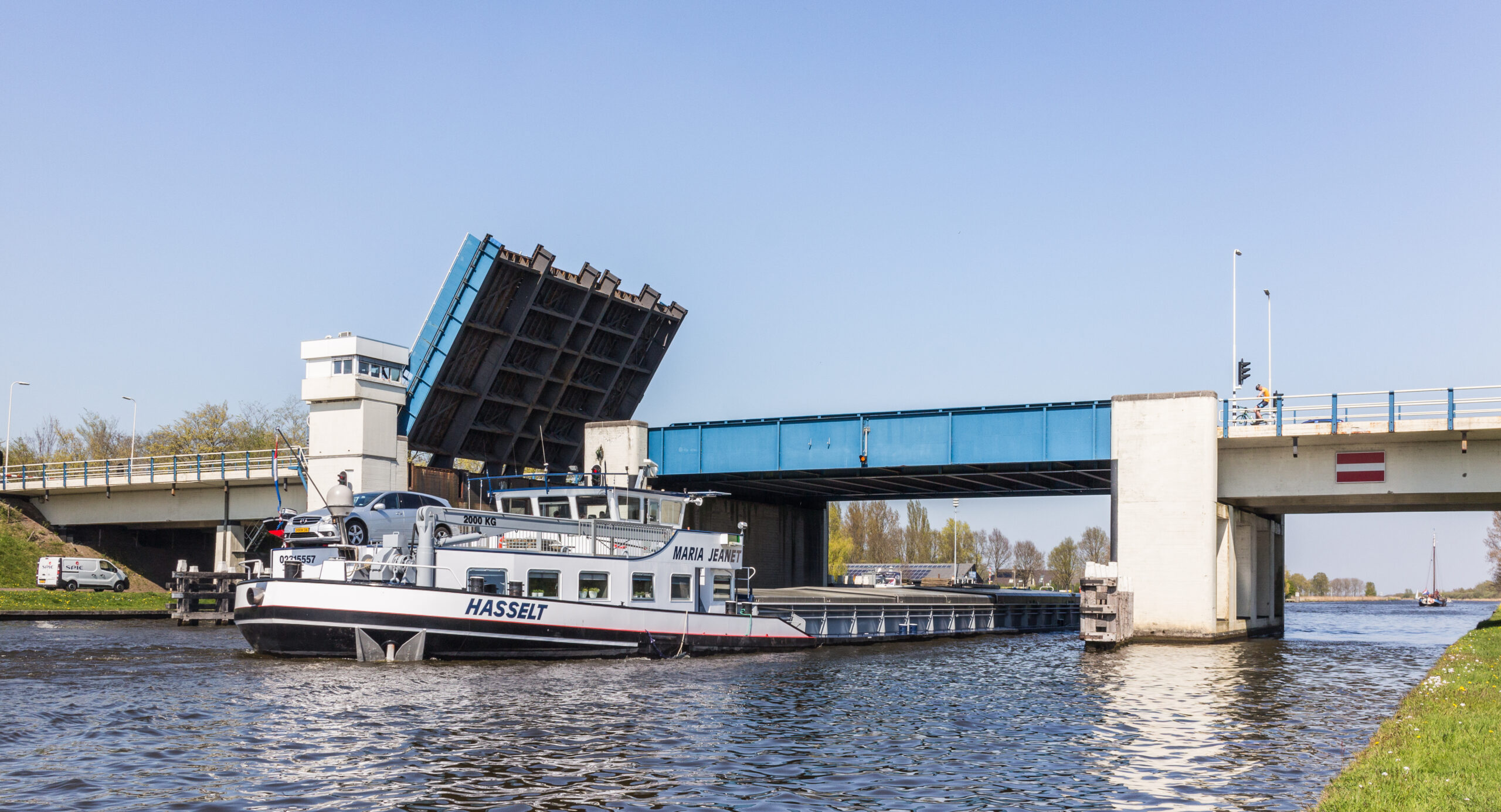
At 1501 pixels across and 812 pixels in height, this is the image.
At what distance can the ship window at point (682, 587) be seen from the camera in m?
32.4

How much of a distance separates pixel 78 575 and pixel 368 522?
1107 inches

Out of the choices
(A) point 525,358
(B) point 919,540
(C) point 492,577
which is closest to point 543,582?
(C) point 492,577

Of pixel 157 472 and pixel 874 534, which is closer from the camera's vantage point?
pixel 157 472

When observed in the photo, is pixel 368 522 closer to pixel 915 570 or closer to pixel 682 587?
pixel 682 587

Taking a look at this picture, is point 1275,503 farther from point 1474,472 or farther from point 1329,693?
point 1329,693

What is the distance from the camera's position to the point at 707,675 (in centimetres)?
2684

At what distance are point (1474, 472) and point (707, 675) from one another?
25.5 m

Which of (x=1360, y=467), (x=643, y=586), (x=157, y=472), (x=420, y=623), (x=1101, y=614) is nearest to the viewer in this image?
(x=420, y=623)

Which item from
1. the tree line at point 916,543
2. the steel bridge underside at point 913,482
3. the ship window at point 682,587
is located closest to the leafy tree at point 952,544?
the tree line at point 916,543

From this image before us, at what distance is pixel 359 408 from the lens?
4469 cm

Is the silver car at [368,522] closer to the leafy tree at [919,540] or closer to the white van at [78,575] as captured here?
the white van at [78,575]

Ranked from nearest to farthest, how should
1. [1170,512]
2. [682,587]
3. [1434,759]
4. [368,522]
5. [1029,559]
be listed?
[1434,759], [682,587], [368,522], [1170,512], [1029,559]

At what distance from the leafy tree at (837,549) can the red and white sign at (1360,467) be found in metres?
64.5

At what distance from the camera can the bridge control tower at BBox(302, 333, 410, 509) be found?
44594mm
